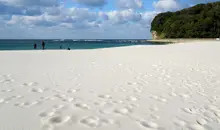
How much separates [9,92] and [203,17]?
12525 cm

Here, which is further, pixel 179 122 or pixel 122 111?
pixel 122 111

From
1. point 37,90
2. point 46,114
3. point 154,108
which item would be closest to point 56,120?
point 46,114

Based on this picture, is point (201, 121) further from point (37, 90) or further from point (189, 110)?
point (37, 90)

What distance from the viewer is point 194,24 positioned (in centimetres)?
10994

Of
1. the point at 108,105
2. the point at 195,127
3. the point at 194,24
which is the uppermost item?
the point at 194,24

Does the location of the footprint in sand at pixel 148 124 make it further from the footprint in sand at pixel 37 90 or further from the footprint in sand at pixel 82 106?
the footprint in sand at pixel 37 90

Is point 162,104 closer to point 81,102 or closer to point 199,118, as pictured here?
point 199,118

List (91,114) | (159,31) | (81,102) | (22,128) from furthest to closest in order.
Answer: (159,31) < (81,102) < (91,114) < (22,128)

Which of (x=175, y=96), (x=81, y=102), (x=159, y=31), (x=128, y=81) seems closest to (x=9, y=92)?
(x=81, y=102)

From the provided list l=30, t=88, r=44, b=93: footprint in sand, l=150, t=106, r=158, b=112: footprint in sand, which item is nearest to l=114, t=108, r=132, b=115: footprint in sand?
l=150, t=106, r=158, b=112: footprint in sand

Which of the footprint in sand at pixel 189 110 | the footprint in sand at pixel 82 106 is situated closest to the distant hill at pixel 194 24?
the footprint in sand at pixel 189 110

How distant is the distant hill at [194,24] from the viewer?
4181 inches

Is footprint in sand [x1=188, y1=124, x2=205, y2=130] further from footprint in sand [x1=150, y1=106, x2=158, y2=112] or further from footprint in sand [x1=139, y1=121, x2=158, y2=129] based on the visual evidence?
footprint in sand [x1=150, y1=106, x2=158, y2=112]

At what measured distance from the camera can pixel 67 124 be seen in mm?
3334
